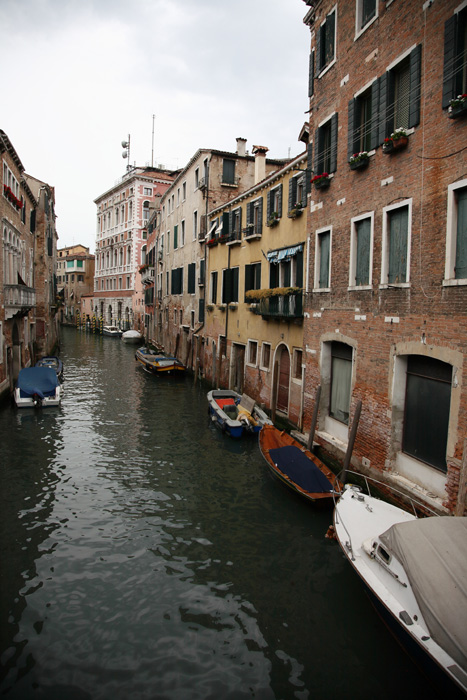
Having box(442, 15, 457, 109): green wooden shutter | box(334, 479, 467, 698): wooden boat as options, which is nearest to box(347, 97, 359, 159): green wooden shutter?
box(442, 15, 457, 109): green wooden shutter

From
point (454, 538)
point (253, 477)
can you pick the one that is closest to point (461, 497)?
point (454, 538)

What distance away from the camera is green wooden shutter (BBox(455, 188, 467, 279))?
250 inches

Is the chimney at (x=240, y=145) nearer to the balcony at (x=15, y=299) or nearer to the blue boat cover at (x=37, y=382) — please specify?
the balcony at (x=15, y=299)

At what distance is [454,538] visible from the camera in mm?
4621

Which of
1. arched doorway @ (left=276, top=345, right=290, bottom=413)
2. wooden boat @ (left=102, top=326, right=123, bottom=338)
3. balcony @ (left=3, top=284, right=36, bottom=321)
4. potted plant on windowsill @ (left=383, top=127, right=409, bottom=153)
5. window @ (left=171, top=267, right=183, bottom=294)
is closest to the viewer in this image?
potted plant on windowsill @ (left=383, top=127, right=409, bottom=153)

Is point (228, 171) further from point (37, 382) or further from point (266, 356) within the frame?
point (37, 382)

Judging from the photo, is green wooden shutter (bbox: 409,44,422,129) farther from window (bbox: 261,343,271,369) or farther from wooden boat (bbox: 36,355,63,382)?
wooden boat (bbox: 36,355,63,382)

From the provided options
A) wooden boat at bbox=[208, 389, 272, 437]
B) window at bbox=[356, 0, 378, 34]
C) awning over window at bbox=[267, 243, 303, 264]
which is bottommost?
wooden boat at bbox=[208, 389, 272, 437]

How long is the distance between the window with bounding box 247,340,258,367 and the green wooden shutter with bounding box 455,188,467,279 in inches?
366

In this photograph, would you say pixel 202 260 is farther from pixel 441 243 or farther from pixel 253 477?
pixel 441 243

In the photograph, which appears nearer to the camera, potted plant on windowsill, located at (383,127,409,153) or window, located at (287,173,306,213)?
potted plant on windowsill, located at (383,127,409,153)

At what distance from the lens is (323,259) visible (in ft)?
34.6

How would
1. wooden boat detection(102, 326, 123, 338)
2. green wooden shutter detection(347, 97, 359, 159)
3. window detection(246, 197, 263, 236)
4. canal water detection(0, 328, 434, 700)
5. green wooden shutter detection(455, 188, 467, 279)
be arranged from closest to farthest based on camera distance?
canal water detection(0, 328, 434, 700)
green wooden shutter detection(455, 188, 467, 279)
green wooden shutter detection(347, 97, 359, 159)
window detection(246, 197, 263, 236)
wooden boat detection(102, 326, 123, 338)

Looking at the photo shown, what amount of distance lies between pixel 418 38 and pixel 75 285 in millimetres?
63436
